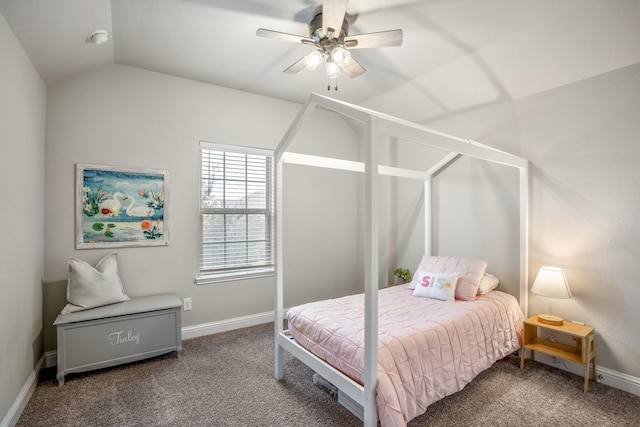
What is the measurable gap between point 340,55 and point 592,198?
2222mm

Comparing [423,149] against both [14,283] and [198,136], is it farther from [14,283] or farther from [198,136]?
[14,283]

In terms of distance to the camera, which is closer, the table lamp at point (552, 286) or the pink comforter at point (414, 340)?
the pink comforter at point (414, 340)

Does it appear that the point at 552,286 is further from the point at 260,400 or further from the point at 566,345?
the point at 260,400

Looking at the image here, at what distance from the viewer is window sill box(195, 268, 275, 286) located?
3.32 m

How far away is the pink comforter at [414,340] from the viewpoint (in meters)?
1.73

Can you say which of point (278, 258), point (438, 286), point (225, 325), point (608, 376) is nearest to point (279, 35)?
point (278, 258)

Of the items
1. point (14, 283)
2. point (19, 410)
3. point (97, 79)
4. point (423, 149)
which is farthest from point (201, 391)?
point (423, 149)

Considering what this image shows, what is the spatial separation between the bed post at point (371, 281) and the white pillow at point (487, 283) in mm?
1617

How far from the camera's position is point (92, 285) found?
2578mm

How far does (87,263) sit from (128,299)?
45 cm

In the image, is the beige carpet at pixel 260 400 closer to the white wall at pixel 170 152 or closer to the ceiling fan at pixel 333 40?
the white wall at pixel 170 152

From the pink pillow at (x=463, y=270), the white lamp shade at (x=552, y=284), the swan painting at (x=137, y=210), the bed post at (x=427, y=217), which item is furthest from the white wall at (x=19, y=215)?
the white lamp shade at (x=552, y=284)

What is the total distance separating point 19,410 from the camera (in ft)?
6.49

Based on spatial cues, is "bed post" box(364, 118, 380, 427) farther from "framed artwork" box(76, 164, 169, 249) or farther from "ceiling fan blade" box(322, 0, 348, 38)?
"framed artwork" box(76, 164, 169, 249)
